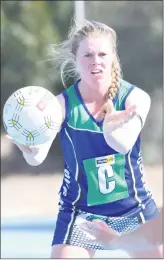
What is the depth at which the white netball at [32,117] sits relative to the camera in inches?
142

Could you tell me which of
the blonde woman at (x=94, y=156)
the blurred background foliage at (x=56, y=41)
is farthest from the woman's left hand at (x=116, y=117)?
the blurred background foliage at (x=56, y=41)

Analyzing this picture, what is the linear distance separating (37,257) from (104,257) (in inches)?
21.9

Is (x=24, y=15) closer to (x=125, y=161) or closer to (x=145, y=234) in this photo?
(x=125, y=161)

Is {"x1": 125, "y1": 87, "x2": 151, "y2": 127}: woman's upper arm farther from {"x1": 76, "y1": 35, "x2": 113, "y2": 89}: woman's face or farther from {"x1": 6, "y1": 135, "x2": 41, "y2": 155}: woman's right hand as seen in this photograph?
{"x1": 6, "y1": 135, "x2": 41, "y2": 155}: woman's right hand

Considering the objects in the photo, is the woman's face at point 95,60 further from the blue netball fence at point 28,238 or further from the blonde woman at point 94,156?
the blue netball fence at point 28,238

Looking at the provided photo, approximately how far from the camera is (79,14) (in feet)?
23.3

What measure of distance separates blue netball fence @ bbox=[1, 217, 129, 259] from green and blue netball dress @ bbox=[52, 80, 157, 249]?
1.46 m

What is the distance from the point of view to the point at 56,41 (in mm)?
10680

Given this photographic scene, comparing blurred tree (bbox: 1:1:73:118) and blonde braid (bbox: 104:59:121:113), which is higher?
blurred tree (bbox: 1:1:73:118)

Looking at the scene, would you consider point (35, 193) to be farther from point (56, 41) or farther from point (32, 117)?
point (32, 117)

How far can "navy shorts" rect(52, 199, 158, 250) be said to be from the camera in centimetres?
376

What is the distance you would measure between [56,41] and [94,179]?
23.1 ft

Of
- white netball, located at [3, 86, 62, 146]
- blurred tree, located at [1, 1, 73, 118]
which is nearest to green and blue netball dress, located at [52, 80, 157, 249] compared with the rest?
white netball, located at [3, 86, 62, 146]

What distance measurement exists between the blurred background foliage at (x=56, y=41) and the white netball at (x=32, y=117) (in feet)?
12.3
